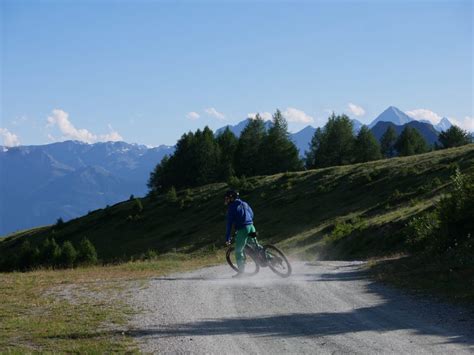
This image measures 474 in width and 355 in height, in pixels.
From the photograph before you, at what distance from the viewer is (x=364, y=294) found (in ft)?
40.4

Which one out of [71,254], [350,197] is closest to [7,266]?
[71,254]

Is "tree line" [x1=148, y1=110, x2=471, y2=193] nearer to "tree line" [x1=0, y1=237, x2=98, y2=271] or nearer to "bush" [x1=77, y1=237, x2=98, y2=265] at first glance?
"tree line" [x1=0, y1=237, x2=98, y2=271]

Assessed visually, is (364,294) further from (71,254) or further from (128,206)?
(128,206)

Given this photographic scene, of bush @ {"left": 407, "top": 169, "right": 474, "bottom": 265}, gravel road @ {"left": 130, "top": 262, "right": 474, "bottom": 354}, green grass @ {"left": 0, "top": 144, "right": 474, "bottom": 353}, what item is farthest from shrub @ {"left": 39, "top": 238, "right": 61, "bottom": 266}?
bush @ {"left": 407, "top": 169, "right": 474, "bottom": 265}

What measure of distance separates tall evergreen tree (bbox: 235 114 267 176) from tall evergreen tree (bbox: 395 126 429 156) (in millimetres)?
30838

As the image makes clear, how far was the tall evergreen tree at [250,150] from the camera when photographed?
328 feet

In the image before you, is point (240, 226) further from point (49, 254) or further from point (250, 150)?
point (250, 150)

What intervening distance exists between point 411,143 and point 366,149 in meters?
15.8

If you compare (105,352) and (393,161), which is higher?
(393,161)

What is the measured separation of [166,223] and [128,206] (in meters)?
19.0

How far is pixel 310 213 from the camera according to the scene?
48.2 metres

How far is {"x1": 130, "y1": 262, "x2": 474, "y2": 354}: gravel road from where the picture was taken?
26.0ft

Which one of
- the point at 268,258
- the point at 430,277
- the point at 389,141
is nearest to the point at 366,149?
the point at 389,141

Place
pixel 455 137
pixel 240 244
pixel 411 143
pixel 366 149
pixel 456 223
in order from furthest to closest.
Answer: pixel 411 143 → pixel 455 137 → pixel 366 149 → pixel 456 223 → pixel 240 244
